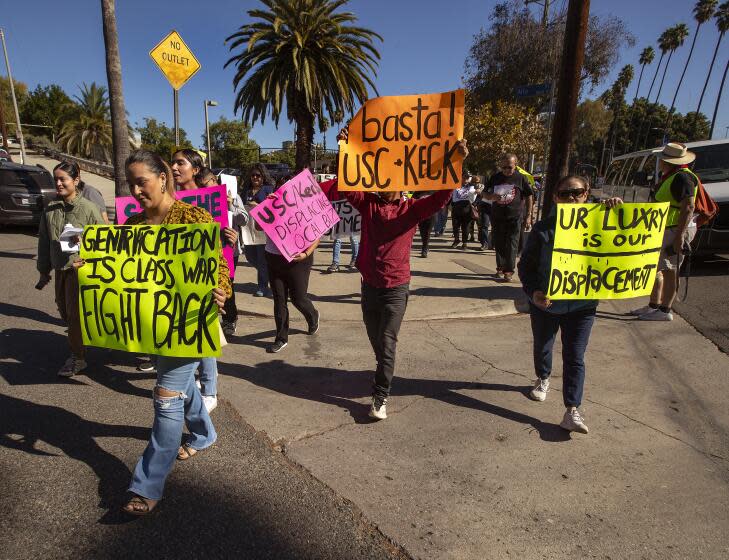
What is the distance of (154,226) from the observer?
251cm

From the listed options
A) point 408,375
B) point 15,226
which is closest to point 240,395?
point 408,375

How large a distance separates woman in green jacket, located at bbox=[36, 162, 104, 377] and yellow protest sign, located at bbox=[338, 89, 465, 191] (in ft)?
7.85

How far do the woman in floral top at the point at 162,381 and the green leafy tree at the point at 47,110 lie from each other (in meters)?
62.9

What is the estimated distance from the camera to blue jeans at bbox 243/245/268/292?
671 cm

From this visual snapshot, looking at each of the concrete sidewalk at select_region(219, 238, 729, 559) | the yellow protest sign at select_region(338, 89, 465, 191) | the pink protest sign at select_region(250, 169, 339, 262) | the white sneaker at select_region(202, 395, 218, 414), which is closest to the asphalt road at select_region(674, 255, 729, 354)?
the concrete sidewalk at select_region(219, 238, 729, 559)

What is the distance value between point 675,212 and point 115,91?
978 centimetres

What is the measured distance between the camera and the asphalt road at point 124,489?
2244 millimetres

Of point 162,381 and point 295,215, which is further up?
point 295,215

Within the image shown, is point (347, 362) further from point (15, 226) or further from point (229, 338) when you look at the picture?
point (15, 226)

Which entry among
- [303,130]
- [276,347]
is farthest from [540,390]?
[303,130]

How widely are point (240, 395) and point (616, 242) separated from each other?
3.04 m

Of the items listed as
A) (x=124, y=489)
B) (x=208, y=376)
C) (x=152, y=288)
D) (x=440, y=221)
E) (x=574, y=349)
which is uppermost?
(x=152, y=288)

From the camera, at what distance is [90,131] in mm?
47812

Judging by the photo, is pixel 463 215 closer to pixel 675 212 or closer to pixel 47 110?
pixel 675 212
